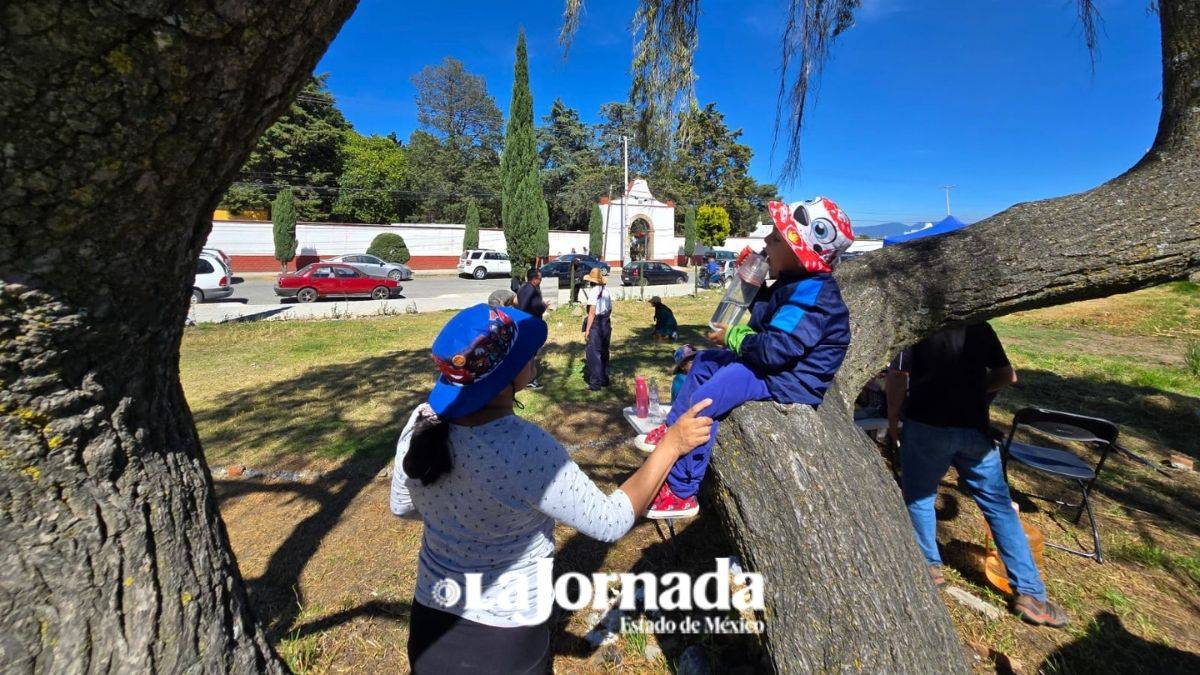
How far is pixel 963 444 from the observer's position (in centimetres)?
264

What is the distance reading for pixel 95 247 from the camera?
1.04 m

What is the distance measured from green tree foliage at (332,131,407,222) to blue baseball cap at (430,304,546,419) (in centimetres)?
3774

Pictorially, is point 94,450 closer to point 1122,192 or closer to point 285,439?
point 1122,192

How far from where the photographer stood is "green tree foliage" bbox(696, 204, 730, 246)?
37.9 metres

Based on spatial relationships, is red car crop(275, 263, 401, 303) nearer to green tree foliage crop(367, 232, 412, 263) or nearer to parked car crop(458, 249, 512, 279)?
parked car crop(458, 249, 512, 279)

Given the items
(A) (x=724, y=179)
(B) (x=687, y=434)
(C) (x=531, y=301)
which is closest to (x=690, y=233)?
(A) (x=724, y=179)

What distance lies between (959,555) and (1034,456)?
1015 millimetres

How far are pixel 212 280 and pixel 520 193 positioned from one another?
35.0 feet

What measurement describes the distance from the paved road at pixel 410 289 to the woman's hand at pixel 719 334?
50.7 feet

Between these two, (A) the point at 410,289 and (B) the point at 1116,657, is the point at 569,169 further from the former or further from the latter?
(B) the point at 1116,657

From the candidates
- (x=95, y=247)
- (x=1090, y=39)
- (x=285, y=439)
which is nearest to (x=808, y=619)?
(x=95, y=247)

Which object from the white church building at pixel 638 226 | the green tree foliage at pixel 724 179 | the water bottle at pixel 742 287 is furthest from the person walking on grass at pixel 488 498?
the green tree foliage at pixel 724 179

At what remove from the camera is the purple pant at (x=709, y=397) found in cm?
188

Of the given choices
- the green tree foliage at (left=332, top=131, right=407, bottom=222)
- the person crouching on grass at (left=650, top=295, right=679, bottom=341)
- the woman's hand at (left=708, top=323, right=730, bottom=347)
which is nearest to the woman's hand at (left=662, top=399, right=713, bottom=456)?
the woman's hand at (left=708, top=323, right=730, bottom=347)
